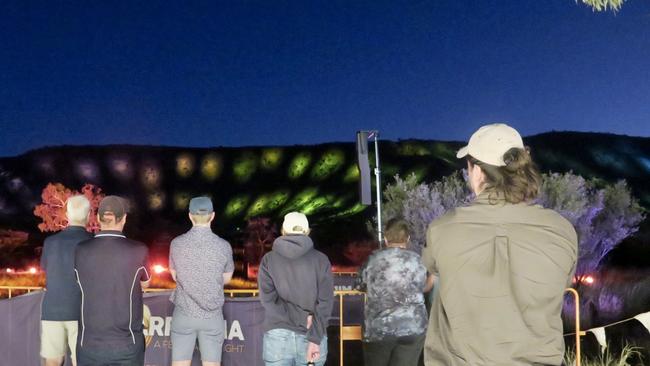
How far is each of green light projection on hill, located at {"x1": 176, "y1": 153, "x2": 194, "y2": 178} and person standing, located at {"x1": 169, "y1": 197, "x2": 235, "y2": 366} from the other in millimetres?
136402

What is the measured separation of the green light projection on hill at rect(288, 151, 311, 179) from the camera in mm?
141875

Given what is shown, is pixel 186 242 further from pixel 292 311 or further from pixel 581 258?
pixel 581 258

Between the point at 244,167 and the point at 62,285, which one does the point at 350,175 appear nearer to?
the point at 244,167

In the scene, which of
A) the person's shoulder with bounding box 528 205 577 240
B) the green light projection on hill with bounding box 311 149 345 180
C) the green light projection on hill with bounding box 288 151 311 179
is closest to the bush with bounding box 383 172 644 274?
the person's shoulder with bounding box 528 205 577 240

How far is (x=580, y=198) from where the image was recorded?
134ft

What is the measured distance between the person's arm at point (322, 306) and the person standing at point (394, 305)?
10.7 inches

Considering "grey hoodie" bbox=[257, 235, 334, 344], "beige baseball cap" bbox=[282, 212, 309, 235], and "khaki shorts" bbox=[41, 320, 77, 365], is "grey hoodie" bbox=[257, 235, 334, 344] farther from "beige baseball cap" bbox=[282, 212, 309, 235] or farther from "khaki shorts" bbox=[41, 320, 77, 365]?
"khaki shorts" bbox=[41, 320, 77, 365]

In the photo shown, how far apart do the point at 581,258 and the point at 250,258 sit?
43.1 metres

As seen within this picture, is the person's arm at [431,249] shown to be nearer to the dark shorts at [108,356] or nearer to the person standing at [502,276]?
the person standing at [502,276]

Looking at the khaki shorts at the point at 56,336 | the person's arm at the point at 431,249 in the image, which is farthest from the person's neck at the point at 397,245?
the person's arm at the point at 431,249

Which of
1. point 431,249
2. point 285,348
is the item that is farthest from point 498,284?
point 285,348

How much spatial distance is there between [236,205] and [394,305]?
125183 millimetres

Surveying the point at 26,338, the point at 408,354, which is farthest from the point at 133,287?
the point at 26,338

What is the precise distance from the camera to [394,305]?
555 centimetres
